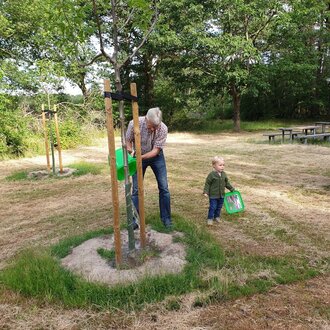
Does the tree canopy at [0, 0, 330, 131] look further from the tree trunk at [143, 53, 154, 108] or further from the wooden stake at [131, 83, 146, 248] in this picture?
the wooden stake at [131, 83, 146, 248]

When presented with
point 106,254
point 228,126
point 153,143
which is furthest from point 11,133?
point 228,126

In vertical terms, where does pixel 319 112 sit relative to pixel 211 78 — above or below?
below

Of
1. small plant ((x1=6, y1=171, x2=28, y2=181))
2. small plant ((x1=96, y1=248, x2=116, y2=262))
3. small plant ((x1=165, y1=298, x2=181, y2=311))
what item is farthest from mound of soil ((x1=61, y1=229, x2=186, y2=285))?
small plant ((x1=6, y1=171, x2=28, y2=181))

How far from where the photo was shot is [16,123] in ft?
38.1

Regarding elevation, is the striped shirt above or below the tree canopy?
below

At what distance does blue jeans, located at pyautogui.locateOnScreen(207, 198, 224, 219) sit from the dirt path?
0.15m

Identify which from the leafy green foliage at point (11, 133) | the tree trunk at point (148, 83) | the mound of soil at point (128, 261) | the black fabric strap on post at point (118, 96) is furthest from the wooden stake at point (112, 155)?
the tree trunk at point (148, 83)

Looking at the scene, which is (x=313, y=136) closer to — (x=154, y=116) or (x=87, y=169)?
(x=87, y=169)

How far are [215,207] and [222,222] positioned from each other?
0.73 ft

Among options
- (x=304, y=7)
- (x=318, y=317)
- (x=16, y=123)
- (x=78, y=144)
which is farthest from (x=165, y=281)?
(x=304, y=7)

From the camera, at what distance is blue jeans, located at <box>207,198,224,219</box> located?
4.34 metres

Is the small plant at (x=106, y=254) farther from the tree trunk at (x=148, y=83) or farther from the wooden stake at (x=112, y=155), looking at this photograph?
the tree trunk at (x=148, y=83)

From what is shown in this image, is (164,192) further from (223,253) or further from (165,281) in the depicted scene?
(165,281)

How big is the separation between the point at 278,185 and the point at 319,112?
18.4 meters
